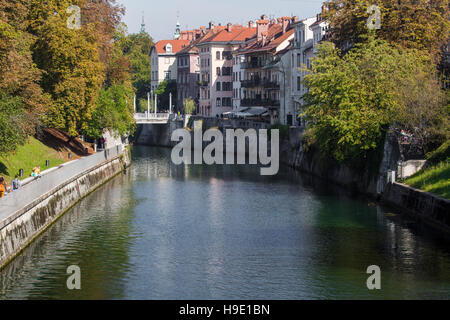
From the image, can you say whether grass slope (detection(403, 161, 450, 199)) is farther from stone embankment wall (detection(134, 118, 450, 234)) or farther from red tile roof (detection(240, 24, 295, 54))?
red tile roof (detection(240, 24, 295, 54))

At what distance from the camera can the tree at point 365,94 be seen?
2120 inches

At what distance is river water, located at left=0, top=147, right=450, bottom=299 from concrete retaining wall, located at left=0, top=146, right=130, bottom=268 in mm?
674

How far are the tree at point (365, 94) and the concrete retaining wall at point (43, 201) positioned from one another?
16896 mm

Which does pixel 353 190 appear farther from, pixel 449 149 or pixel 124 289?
pixel 124 289

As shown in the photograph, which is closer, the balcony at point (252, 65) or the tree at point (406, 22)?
the tree at point (406, 22)

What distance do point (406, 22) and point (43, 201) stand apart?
31.2 m

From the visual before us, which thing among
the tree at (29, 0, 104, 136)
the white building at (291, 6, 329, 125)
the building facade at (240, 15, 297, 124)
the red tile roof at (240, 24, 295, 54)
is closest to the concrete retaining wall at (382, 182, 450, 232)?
the tree at (29, 0, 104, 136)

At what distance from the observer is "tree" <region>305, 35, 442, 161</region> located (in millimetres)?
53844

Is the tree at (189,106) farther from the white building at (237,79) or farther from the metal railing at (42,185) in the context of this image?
the metal railing at (42,185)

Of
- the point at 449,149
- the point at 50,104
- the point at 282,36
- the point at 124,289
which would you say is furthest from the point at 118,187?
the point at 282,36

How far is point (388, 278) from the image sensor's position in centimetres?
3272

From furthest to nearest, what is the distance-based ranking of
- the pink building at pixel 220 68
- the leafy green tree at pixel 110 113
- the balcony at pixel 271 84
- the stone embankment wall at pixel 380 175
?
1. the pink building at pixel 220 68
2. the balcony at pixel 271 84
3. the leafy green tree at pixel 110 113
4. the stone embankment wall at pixel 380 175

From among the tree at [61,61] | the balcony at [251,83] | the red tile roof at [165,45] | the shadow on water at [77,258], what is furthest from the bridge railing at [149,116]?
the shadow on water at [77,258]

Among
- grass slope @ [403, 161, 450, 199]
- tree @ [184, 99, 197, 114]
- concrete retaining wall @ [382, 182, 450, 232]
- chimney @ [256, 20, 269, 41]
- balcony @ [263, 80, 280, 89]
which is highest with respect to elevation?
chimney @ [256, 20, 269, 41]
